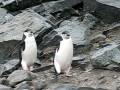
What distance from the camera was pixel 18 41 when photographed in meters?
9.84

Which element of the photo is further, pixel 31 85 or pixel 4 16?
pixel 4 16

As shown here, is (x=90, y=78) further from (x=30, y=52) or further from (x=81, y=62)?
(x=30, y=52)

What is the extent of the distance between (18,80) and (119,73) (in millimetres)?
1757

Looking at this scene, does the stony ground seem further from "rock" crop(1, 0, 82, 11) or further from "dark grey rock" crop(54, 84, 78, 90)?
"rock" crop(1, 0, 82, 11)

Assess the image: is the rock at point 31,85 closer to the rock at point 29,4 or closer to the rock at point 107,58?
the rock at point 107,58

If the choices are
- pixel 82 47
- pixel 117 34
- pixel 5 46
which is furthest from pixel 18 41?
pixel 117 34

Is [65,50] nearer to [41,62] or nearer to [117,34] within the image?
[41,62]

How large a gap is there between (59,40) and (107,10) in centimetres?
158

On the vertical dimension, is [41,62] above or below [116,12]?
below

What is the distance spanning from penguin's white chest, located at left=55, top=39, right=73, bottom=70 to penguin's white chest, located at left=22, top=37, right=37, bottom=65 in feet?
→ 2.11

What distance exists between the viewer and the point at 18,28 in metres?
10.5

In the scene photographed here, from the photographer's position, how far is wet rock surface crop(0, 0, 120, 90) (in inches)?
323

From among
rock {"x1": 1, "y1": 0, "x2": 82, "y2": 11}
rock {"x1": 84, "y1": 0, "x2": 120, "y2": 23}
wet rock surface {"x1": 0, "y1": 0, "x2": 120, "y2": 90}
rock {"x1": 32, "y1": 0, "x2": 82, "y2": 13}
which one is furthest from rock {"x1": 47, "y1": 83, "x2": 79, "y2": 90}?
rock {"x1": 1, "y1": 0, "x2": 82, "y2": 11}

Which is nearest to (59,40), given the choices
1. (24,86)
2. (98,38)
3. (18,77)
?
(98,38)
